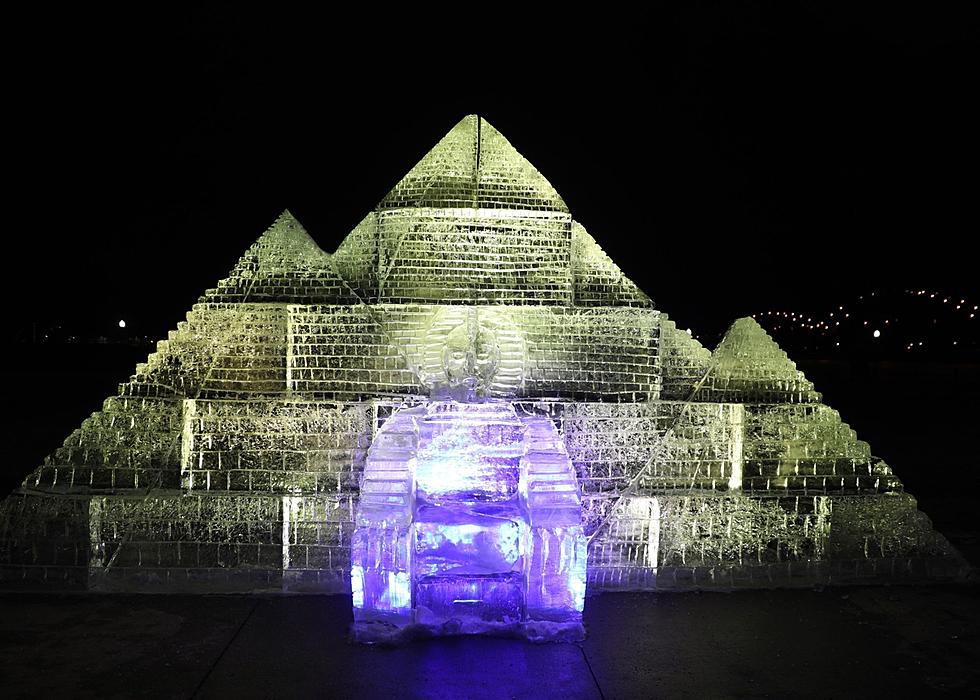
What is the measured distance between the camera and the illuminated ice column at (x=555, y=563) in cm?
467

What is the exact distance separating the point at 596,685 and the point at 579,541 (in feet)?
2.50

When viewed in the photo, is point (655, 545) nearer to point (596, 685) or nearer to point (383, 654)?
point (596, 685)

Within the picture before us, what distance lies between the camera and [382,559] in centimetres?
460

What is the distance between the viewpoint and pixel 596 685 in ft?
14.0

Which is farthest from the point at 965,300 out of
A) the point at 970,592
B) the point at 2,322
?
the point at 2,322

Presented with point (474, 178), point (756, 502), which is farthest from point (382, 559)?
point (474, 178)

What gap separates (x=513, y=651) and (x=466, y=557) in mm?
580

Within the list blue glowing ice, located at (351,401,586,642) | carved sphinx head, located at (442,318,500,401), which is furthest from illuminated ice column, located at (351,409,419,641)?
carved sphinx head, located at (442,318,500,401)

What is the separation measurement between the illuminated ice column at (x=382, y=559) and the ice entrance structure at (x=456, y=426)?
623 mm

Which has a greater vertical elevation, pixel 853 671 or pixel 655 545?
pixel 655 545

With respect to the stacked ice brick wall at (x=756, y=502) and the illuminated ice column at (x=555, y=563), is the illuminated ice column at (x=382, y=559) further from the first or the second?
the stacked ice brick wall at (x=756, y=502)

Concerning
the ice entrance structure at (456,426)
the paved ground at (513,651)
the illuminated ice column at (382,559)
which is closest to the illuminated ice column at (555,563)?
the paved ground at (513,651)

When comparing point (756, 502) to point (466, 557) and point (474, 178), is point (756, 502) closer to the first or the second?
point (466, 557)

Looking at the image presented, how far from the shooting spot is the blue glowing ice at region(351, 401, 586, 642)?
463cm
